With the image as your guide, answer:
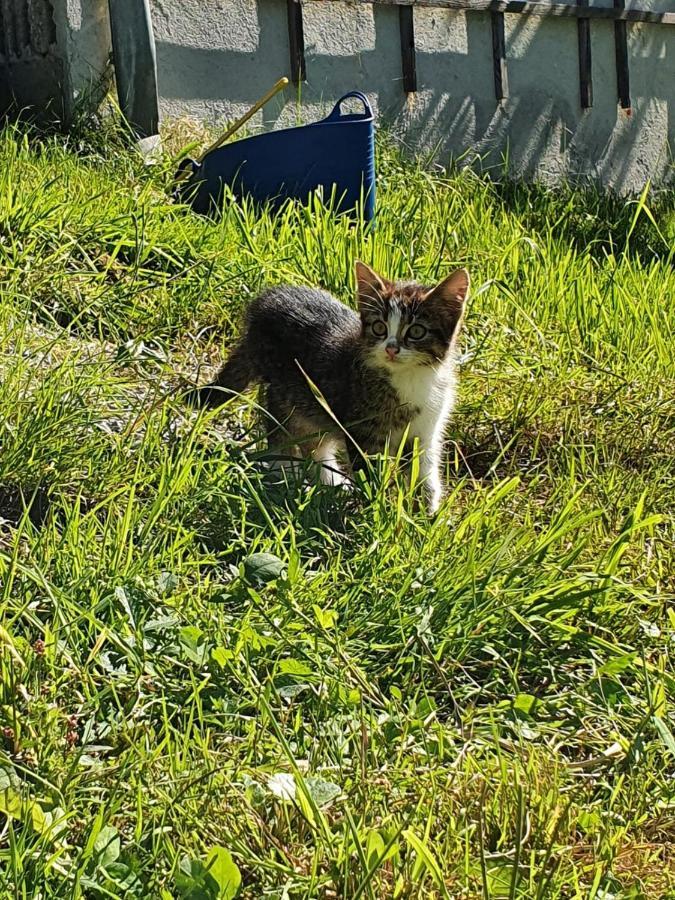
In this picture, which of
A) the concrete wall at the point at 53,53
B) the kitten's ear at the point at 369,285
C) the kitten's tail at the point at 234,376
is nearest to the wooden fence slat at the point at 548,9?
the concrete wall at the point at 53,53

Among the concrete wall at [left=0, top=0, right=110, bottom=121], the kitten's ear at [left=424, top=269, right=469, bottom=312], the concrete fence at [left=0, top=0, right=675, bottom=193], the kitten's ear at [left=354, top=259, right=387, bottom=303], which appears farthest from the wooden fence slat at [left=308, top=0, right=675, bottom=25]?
the kitten's ear at [left=424, top=269, right=469, bottom=312]

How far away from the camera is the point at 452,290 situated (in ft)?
12.5

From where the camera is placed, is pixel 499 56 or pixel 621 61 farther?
pixel 621 61

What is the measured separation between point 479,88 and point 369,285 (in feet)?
17.8

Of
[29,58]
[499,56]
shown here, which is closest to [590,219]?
[499,56]

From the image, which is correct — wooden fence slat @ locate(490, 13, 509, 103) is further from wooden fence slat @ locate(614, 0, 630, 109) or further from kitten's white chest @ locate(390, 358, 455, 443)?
kitten's white chest @ locate(390, 358, 455, 443)

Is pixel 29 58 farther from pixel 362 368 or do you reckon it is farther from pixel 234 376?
pixel 362 368

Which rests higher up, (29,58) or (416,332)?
(29,58)

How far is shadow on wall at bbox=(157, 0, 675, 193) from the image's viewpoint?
7250 millimetres

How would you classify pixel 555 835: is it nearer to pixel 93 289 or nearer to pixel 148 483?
pixel 148 483

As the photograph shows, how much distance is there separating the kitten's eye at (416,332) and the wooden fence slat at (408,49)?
15.9 ft

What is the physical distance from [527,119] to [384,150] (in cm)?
235

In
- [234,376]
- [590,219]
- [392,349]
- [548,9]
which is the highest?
[548,9]

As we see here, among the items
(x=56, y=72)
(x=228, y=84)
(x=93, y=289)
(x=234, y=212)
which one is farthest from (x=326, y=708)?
(x=228, y=84)
